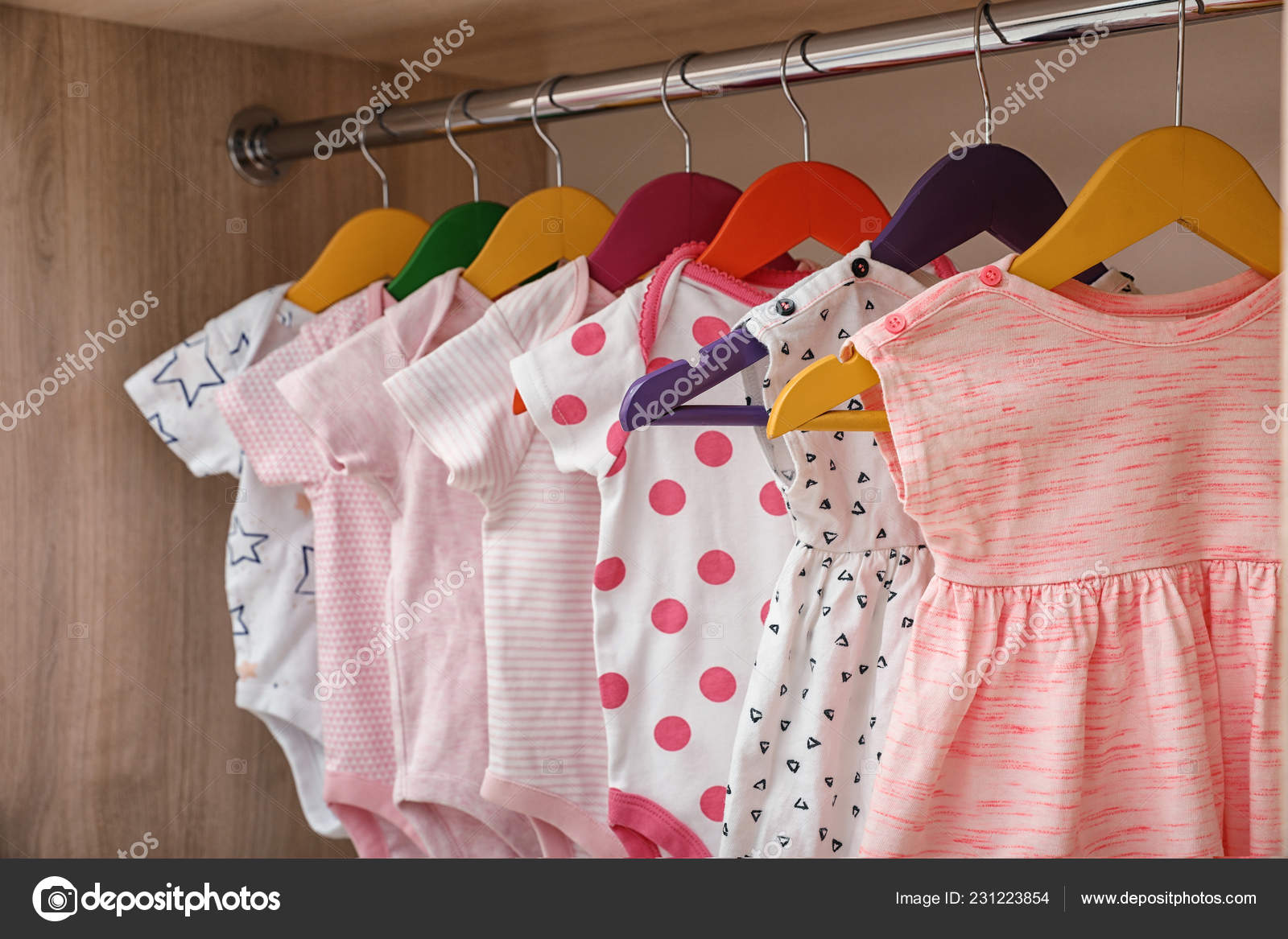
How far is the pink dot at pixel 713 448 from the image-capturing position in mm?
940

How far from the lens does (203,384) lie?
1.19m

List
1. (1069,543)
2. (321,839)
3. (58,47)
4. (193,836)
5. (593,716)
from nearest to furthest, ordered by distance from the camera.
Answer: (1069,543), (593,716), (58,47), (193,836), (321,839)

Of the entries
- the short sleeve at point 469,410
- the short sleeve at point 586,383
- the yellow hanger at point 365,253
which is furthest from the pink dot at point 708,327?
the yellow hanger at point 365,253

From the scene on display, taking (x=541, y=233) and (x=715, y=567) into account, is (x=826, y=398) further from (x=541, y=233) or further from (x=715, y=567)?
(x=541, y=233)

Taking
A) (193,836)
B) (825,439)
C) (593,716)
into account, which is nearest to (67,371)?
(193,836)

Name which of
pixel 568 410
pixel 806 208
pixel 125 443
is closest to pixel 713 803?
→ pixel 568 410

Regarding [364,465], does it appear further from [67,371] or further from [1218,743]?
[1218,743]

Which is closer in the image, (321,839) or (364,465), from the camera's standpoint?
(364,465)

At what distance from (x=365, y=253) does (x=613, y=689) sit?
505 mm

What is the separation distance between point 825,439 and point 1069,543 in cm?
18

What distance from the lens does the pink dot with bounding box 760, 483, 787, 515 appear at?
922mm

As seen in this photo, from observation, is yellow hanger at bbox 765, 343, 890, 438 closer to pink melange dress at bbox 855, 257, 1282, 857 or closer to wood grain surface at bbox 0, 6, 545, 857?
pink melange dress at bbox 855, 257, 1282, 857
